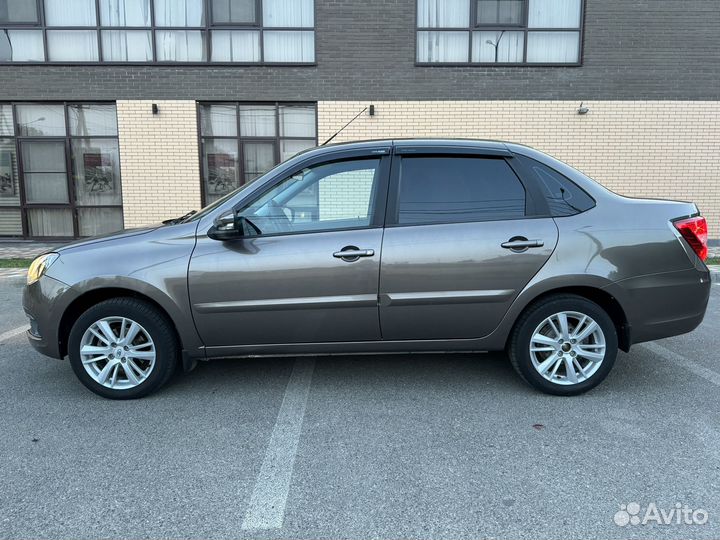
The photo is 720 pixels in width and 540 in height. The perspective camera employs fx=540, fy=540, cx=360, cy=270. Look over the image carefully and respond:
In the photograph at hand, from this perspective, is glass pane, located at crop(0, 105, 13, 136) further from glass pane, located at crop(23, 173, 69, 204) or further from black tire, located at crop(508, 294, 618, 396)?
black tire, located at crop(508, 294, 618, 396)

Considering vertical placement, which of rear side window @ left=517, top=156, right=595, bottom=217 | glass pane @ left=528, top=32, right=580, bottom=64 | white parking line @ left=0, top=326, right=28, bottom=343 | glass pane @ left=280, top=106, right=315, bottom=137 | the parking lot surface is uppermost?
glass pane @ left=528, top=32, right=580, bottom=64

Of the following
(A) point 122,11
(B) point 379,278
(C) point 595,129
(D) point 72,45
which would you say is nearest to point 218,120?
(A) point 122,11

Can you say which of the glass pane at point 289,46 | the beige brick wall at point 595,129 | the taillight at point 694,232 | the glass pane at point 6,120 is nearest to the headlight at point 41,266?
the taillight at point 694,232

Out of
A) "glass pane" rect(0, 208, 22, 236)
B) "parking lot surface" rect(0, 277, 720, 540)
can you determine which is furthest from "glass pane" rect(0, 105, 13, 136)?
"parking lot surface" rect(0, 277, 720, 540)

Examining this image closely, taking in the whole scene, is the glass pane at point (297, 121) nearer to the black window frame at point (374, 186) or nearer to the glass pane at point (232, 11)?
the glass pane at point (232, 11)

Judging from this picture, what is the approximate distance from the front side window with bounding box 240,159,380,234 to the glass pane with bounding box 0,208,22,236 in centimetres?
1074

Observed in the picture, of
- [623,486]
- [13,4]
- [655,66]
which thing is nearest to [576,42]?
[655,66]

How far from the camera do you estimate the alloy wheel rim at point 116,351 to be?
362 centimetres

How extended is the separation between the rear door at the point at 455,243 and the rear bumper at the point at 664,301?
682mm

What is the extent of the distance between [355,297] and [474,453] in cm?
121

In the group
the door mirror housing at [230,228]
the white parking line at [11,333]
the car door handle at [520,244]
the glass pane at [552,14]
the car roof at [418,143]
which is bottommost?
the white parking line at [11,333]

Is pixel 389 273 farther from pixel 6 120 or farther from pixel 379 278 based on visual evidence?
pixel 6 120

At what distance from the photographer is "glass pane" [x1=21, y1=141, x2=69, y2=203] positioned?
1172 centimetres

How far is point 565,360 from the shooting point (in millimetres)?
3668
